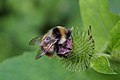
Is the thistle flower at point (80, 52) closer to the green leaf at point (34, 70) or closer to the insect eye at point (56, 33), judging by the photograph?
the insect eye at point (56, 33)

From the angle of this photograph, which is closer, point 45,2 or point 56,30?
point 56,30

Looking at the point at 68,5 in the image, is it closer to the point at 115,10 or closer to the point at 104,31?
the point at 115,10

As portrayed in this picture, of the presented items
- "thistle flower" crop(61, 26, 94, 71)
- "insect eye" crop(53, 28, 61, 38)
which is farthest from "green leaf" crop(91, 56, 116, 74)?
"insect eye" crop(53, 28, 61, 38)

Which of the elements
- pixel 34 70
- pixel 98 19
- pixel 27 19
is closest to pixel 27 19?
pixel 27 19

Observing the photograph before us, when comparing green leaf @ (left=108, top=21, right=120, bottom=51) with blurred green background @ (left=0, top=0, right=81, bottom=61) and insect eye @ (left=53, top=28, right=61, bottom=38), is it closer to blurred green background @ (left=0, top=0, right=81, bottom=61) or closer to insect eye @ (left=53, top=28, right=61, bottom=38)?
insect eye @ (left=53, top=28, right=61, bottom=38)

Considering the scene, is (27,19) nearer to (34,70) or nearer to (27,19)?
(27,19)

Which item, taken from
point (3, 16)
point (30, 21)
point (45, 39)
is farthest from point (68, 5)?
point (45, 39)
